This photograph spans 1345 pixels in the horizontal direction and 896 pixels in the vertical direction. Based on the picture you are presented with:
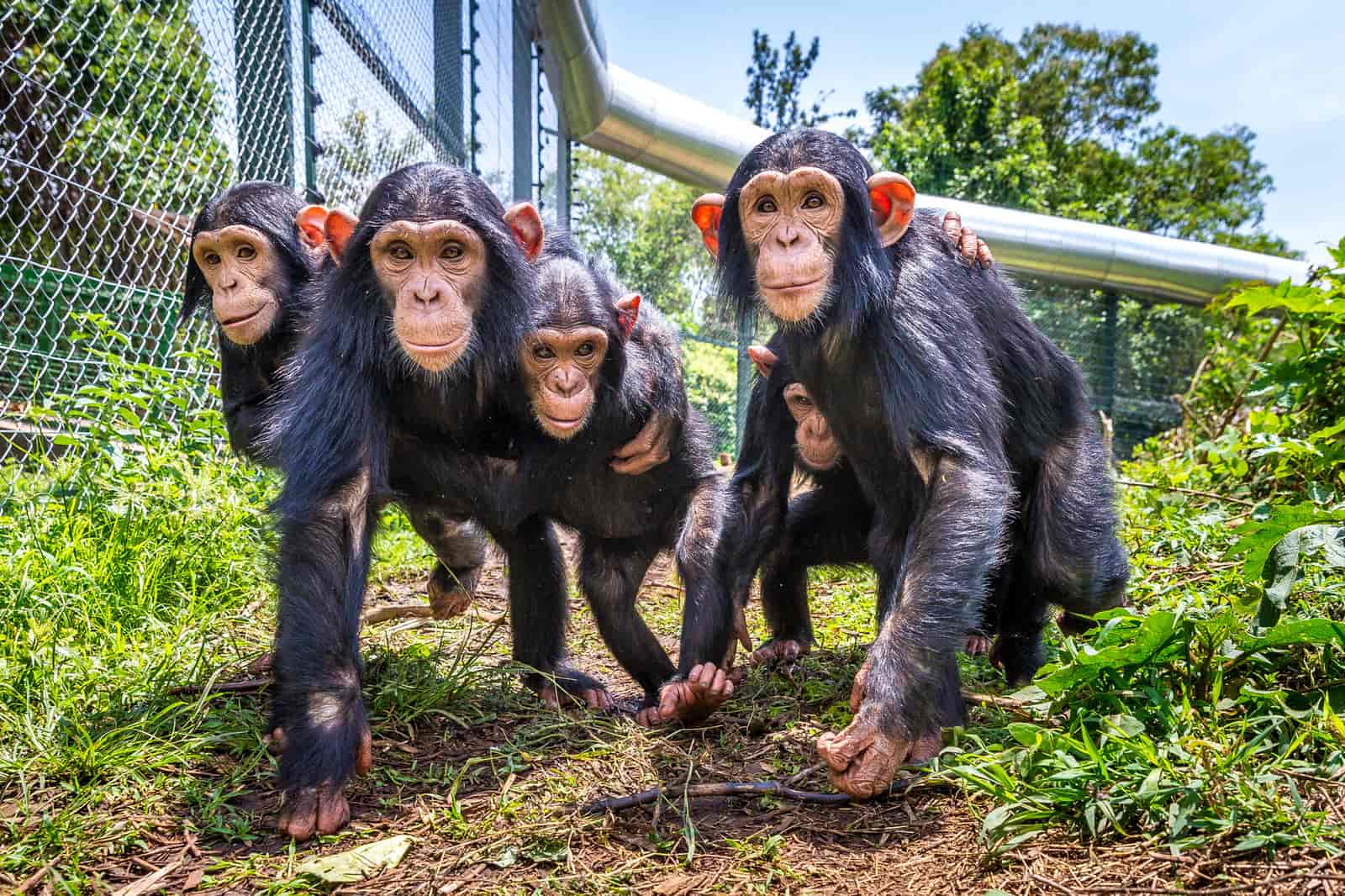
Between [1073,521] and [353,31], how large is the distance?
17.5 ft

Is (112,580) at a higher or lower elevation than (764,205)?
lower

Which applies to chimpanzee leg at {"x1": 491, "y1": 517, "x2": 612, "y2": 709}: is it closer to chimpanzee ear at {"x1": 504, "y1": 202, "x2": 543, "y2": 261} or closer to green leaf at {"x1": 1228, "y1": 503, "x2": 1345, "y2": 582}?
chimpanzee ear at {"x1": 504, "y1": 202, "x2": 543, "y2": 261}

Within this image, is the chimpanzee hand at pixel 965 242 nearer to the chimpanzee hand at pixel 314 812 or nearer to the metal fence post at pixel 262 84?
the chimpanzee hand at pixel 314 812

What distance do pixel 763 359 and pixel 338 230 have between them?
70.6 inches

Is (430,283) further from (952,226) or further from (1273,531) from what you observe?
(1273,531)

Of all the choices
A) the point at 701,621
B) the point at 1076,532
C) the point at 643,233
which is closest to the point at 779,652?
the point at 701,621

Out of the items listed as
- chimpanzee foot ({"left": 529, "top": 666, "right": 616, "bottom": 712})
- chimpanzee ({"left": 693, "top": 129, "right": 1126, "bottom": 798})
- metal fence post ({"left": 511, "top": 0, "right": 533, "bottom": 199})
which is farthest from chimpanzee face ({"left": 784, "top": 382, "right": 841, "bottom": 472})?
metal fence post ({"left": 511, "top": 0, "right": 533, "bottom": 199})

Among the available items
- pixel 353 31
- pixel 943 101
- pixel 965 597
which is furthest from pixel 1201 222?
pixel 965 597

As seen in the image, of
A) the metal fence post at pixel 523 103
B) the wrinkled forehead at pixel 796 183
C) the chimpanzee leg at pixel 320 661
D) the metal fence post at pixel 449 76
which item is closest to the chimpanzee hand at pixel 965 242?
the wrinkled forehead at pixel 796 183

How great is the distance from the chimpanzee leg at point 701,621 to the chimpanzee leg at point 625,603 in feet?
1.11

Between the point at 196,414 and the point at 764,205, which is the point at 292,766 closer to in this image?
the point at 764,205

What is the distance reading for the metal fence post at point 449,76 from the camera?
Answer: 7723mm

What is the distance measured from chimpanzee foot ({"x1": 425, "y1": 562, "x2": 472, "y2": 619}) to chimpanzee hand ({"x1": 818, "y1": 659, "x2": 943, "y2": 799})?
2.74 m

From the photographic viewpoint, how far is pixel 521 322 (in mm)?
3777
